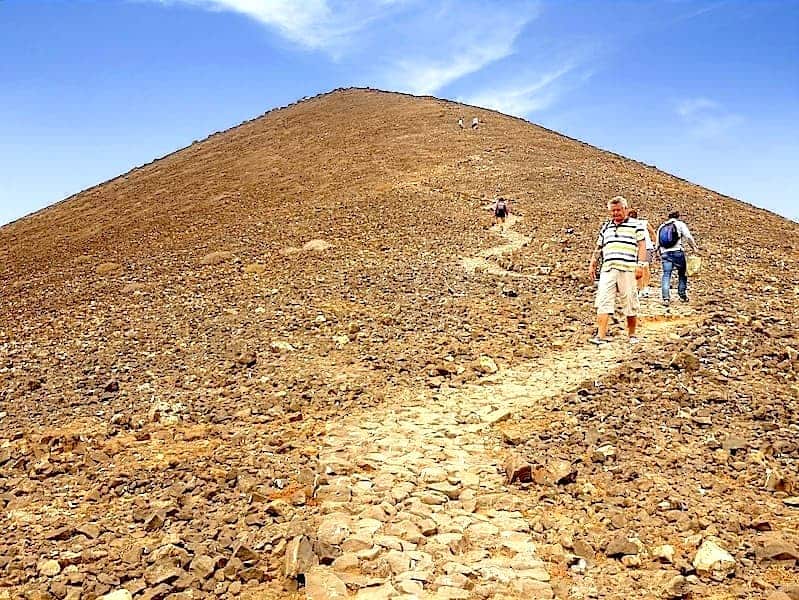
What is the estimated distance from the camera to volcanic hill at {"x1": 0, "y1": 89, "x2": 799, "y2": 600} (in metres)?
4.09

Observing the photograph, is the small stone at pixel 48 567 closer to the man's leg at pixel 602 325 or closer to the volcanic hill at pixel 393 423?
the volcanic hill at pixel 393 423

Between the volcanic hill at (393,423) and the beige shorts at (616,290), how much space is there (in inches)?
18.0

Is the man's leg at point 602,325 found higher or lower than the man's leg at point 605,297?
lower

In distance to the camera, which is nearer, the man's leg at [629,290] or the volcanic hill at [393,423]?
the volcanic hill at [393,423]

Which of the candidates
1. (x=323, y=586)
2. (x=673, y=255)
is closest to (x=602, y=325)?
(x=673, y=255)

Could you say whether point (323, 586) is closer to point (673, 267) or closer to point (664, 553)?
point (664, 553)

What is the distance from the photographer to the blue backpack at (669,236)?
1064 cm

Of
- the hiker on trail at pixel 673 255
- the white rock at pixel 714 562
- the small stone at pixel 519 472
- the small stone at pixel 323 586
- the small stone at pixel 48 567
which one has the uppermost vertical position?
the hiker on trail at pixel 673 255

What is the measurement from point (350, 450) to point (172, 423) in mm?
1983

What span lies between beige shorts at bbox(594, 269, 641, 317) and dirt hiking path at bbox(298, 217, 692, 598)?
99 cm

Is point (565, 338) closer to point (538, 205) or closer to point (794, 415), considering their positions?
point (794, 415)

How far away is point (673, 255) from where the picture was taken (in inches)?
412

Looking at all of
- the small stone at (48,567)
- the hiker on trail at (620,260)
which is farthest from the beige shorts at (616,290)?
the small stone at (48,567)

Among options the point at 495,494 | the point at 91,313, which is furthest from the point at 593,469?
the point at 91,313
